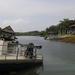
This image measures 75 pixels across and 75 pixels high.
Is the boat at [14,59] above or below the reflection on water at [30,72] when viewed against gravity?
above

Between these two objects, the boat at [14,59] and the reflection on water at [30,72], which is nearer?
the boat at [14,59]

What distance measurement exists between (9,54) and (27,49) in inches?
58.0

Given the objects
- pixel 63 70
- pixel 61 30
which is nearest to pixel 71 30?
pixel 61 30

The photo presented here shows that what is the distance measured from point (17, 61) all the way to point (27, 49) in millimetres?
2430

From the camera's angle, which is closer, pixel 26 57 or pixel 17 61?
pixel 17 61

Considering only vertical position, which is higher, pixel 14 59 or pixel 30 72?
pixel 14 59

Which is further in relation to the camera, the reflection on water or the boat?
the reflection on water

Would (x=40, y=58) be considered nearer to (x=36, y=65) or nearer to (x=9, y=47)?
(x=36, y=65)

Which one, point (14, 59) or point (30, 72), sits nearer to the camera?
point (14, 59)

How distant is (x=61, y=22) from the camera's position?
14012 centimetres

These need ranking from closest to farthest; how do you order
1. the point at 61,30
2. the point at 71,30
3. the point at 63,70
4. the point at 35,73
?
the point at 35,73 → the point at 63,70 → the point at 71,30 → the point at 61,30

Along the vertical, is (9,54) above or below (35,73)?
above

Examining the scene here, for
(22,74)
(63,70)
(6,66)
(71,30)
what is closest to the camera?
(6,66)

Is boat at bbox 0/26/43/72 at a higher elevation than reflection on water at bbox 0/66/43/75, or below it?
higher
